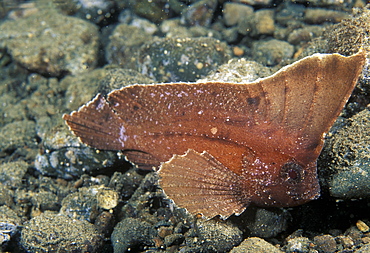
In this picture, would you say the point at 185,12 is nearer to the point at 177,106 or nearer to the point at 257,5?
the point at 257,5

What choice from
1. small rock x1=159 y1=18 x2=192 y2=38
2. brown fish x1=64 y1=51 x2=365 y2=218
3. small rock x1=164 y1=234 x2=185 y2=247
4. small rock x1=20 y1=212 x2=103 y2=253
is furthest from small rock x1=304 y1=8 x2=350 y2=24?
small rock x1=20 y1=212 x2=103 y2=253

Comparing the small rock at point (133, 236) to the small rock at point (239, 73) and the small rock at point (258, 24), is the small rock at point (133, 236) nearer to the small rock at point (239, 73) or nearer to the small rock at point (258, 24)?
the small rock at point (239, 73)

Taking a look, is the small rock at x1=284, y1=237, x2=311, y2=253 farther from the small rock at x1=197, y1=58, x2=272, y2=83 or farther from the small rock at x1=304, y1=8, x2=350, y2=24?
the small rock at x1=304, y1=8, x2=350, y2=24

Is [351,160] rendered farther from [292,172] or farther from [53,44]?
[53,44]

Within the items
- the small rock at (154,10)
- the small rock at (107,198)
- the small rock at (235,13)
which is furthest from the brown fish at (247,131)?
the small rock at (154,10)

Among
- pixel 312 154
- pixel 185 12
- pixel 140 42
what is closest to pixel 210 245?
pixel 312 154

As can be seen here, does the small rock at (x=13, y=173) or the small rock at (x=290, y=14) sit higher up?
the small rock at (x=290, y=14)
